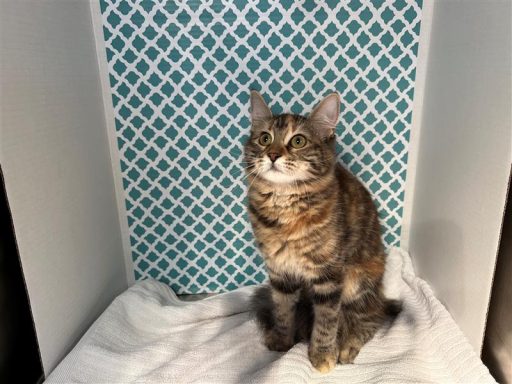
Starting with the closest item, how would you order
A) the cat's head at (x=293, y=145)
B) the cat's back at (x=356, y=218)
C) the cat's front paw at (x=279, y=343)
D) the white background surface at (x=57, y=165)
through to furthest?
the white background surface at (x=57, y=165) < the cat's head at (x=293, y=145) < the cat's back at (x=356, y=218) < the cat's front paw at (x=279, y=343)

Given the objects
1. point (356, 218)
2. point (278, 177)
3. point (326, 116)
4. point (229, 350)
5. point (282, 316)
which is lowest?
point (229, 350)

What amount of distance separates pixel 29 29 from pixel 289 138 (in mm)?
797

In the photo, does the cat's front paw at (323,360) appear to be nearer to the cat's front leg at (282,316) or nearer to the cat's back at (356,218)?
the cat's front leg at (282,316)

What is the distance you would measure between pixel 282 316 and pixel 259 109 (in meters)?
0.70

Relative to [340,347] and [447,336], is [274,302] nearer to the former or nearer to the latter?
[340,347]

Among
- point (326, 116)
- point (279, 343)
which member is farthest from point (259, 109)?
point (279, 343)

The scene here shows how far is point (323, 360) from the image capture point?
1349 mm

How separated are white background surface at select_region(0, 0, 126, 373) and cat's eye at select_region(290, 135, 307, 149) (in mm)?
729

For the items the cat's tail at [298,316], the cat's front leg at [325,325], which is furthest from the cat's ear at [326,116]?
the cat's tail at [298,316]

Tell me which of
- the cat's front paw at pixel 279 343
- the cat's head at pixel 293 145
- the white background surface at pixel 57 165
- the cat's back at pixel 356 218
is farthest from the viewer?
the cat's front paw at pixel 279 343

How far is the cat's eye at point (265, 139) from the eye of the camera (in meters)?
1.31

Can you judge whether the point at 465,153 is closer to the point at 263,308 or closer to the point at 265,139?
the point at 265,139

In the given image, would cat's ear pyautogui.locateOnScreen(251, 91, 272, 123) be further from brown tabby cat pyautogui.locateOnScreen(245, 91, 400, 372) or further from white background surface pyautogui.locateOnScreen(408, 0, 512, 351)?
white background surface pyautogui.locateOnScreen(408, 0, 512, 351)

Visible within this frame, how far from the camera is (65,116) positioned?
4.47 feet
